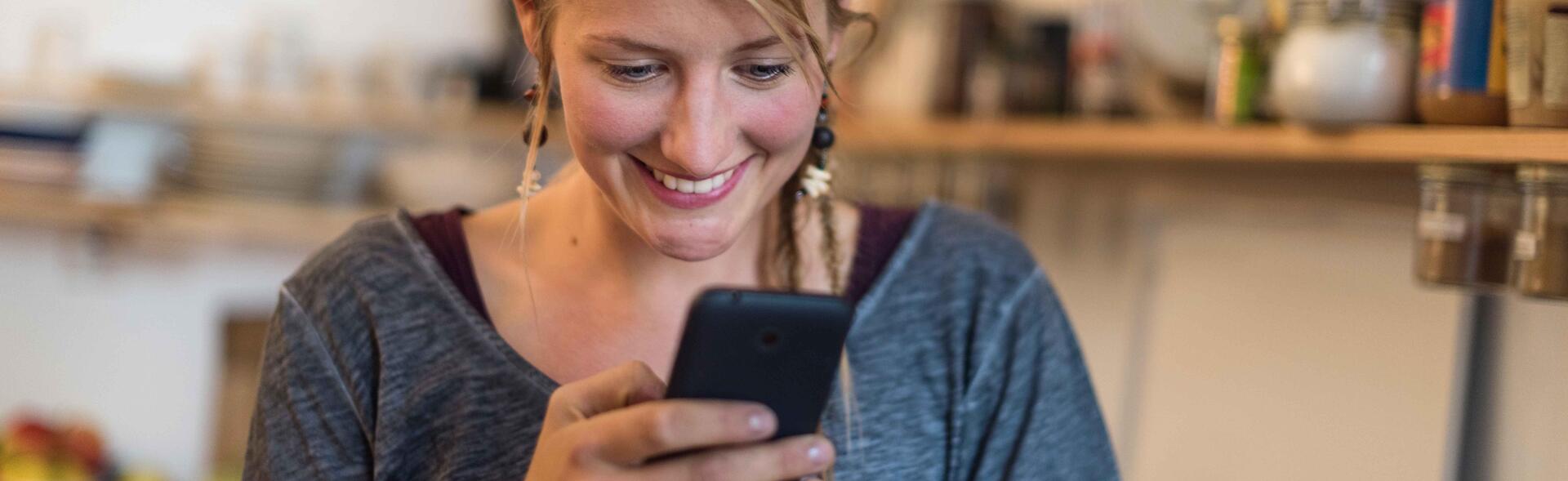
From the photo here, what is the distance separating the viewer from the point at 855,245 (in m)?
1.12

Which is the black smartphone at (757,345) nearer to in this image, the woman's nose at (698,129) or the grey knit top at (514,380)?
the woman's nose at (698,129)

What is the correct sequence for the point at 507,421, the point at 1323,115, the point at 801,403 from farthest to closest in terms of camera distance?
the point at 1323,115 < the point at 507,421 < the point at 801,403

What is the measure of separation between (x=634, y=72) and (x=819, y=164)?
218 mm

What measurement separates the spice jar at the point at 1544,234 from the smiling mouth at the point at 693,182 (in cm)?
49

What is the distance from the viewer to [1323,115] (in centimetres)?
114

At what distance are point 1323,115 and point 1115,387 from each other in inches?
32.6

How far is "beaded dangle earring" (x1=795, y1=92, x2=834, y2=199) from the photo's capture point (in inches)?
39.4

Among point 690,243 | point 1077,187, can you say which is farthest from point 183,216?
point 690,243

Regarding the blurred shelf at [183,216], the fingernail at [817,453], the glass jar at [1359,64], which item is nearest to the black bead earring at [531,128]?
the fingernail at [817,453]

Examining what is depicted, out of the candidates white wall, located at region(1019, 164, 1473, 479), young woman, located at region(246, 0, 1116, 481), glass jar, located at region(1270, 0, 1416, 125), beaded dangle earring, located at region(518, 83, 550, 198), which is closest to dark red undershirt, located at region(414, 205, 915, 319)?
young woman, located at region(246, 0, 1116, 481)

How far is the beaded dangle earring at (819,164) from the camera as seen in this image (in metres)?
1.00

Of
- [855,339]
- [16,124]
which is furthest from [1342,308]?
[16,124]

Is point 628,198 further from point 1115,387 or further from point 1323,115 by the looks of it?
point 1115,387

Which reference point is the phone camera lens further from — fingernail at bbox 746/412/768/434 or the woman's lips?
the woman's lips
